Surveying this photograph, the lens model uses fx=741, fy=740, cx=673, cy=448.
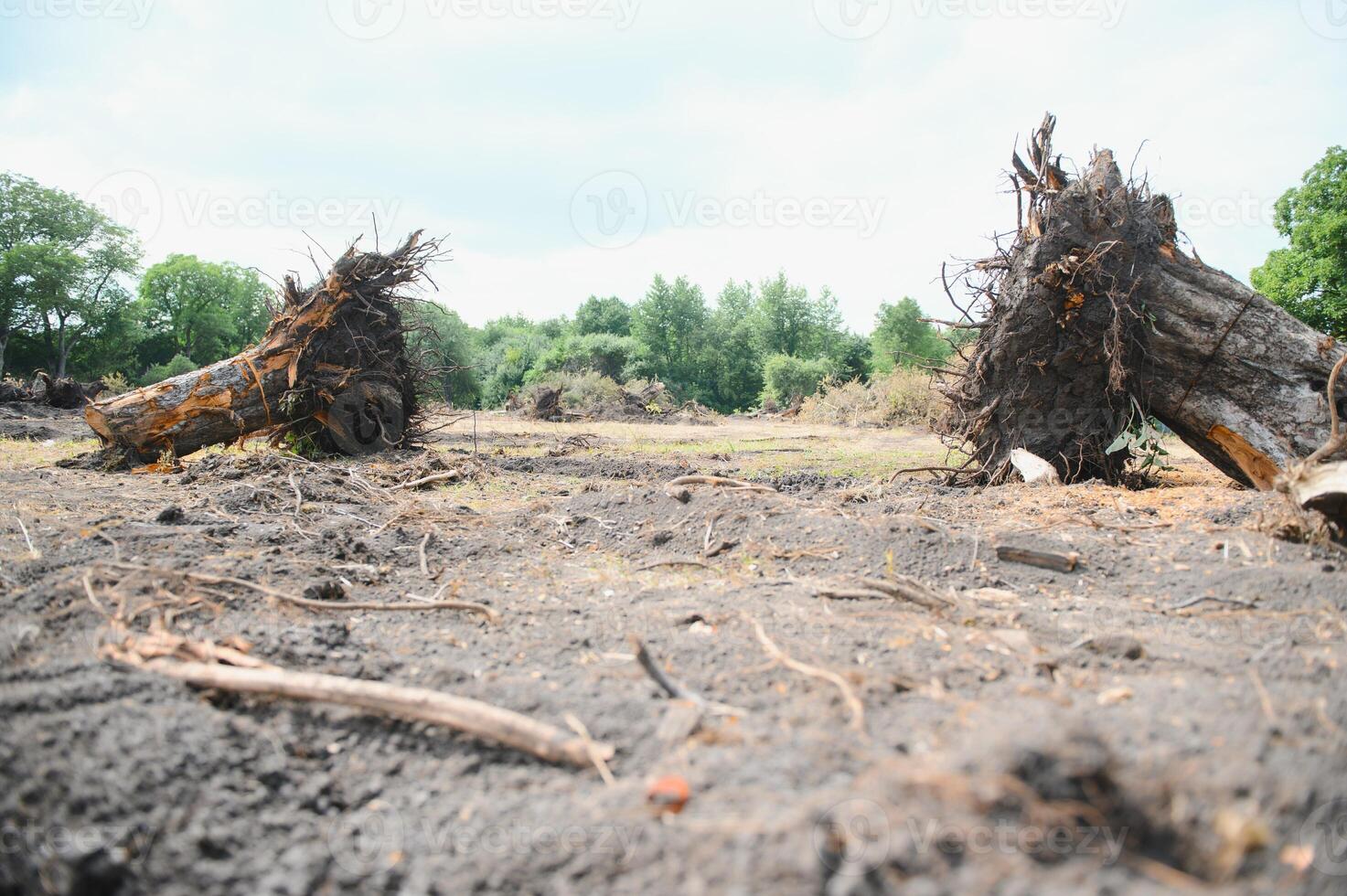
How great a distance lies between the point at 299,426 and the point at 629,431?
347 inches

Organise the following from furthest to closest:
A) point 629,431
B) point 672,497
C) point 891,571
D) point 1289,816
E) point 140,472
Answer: point 629,431, point 140,472, point 672,497, point 891,571, point 1289,816

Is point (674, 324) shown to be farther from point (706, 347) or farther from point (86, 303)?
point (86, 303)

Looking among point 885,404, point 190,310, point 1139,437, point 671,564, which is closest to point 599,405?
point 885,404

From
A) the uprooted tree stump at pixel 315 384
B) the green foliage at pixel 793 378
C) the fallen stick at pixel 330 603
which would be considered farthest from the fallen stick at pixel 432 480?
the green foliage at pixel 793 378

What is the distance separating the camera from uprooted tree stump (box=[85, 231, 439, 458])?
27.5ft

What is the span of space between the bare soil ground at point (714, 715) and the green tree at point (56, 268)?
4366cm

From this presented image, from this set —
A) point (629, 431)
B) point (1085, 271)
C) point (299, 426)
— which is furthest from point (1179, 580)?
point (629, 431)

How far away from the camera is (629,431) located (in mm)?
17656

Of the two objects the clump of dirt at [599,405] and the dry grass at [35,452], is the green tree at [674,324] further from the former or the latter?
the dry grass at [35,452]

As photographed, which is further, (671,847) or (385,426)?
(385,426)

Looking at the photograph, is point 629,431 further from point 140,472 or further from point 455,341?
point 455,341

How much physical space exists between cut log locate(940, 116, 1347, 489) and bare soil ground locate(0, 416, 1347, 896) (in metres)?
1.90

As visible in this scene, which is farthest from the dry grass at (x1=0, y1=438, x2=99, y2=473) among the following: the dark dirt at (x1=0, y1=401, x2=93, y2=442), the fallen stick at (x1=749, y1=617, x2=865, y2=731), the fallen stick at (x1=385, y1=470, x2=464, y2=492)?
the fallen stick at (x1=749, y1=617, x2=865, y2=731)

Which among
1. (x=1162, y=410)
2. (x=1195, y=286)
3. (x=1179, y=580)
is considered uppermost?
(x=1195, y=286)
